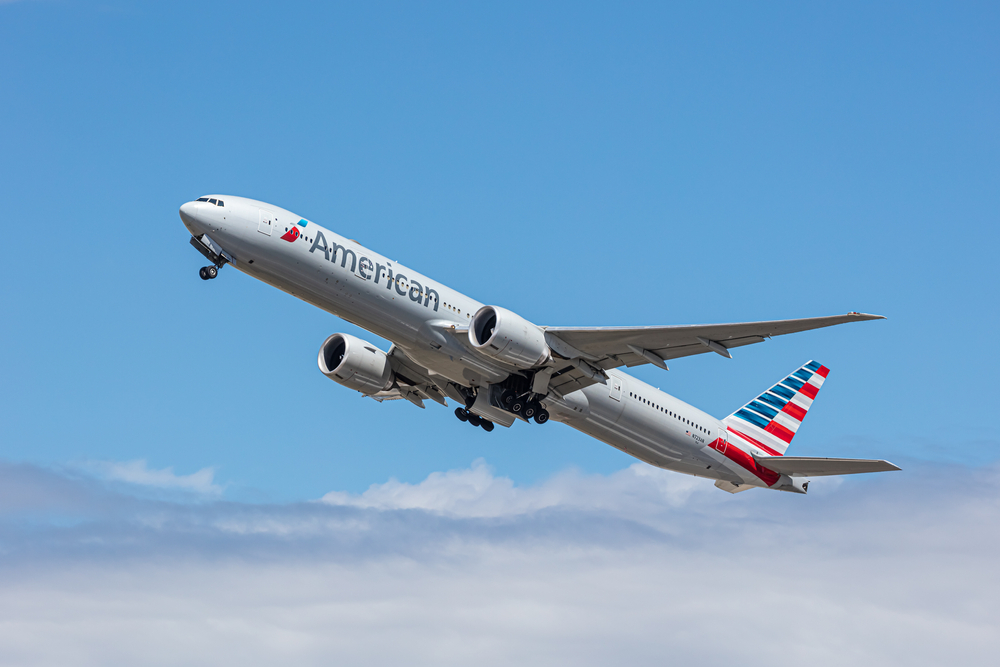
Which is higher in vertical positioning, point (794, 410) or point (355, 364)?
point (794, 410)

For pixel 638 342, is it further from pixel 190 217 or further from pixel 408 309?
pixel 190 217

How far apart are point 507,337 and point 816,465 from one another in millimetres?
14359

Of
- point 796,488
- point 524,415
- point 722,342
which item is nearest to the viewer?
point 722,342

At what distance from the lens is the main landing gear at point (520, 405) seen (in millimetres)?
35312

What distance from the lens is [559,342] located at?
33938mm

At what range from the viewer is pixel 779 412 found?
145 feet

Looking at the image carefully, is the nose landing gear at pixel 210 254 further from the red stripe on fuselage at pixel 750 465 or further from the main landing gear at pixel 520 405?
the red stripe on fuselage at pixel 750 465

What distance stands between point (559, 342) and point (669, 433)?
6.62 m

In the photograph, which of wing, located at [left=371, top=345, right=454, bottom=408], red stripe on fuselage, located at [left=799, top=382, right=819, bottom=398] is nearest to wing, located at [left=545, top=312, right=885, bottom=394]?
wing, located at [left=371, top=345, right=454, bottom=408]

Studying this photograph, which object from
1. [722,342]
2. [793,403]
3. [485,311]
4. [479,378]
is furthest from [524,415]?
[793,403]

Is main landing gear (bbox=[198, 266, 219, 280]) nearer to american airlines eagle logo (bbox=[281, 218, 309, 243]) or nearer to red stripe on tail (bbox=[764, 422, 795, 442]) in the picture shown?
american airlines eagle logo (bbox=[281, 218, 309, 243])

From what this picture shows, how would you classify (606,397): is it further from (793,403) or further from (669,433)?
(793,403)

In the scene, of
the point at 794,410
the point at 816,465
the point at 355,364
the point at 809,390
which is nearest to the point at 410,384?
the point at 355,364

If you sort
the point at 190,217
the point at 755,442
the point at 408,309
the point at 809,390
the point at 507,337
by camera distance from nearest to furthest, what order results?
the point at 190,217, the point at 507,337, the point at 408,309, the point at 755,442, the point at 809,390
